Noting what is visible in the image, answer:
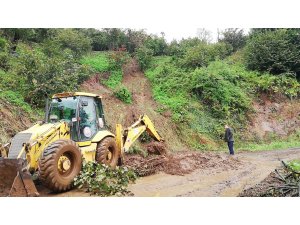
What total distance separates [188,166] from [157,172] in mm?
1155

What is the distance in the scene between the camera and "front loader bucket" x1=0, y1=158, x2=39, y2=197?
6.38m

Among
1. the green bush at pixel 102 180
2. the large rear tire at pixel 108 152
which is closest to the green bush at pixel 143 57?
the large rear tire at pixel 108 152

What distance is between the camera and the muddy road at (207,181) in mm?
7629

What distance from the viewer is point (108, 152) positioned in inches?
351

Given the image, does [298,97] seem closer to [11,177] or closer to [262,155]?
[262,155]

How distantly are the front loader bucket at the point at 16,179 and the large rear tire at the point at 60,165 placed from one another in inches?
12.1

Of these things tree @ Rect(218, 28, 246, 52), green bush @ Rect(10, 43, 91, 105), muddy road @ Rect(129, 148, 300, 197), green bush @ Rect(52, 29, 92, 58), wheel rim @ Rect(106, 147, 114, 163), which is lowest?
muddy road @ Rect(129, 148, 300, 197)

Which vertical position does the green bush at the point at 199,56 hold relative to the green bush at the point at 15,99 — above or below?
above

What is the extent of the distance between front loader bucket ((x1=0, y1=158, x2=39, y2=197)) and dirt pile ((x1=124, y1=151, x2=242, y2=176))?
3396mm

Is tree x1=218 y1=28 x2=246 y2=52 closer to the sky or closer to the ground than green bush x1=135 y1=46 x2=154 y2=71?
closer to the sky

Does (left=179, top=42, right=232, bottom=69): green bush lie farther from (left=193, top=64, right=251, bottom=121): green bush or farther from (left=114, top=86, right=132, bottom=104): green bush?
(left=114, top=86, right=132, bottom=104): green bush

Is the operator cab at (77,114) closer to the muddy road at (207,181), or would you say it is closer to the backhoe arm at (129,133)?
the backhoe arm at (129,133)

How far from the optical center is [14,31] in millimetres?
15453

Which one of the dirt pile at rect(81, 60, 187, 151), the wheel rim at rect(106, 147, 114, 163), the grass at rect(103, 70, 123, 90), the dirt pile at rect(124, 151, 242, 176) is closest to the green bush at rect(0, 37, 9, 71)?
the dirt pile at rect(81, 60, 187, 151)
